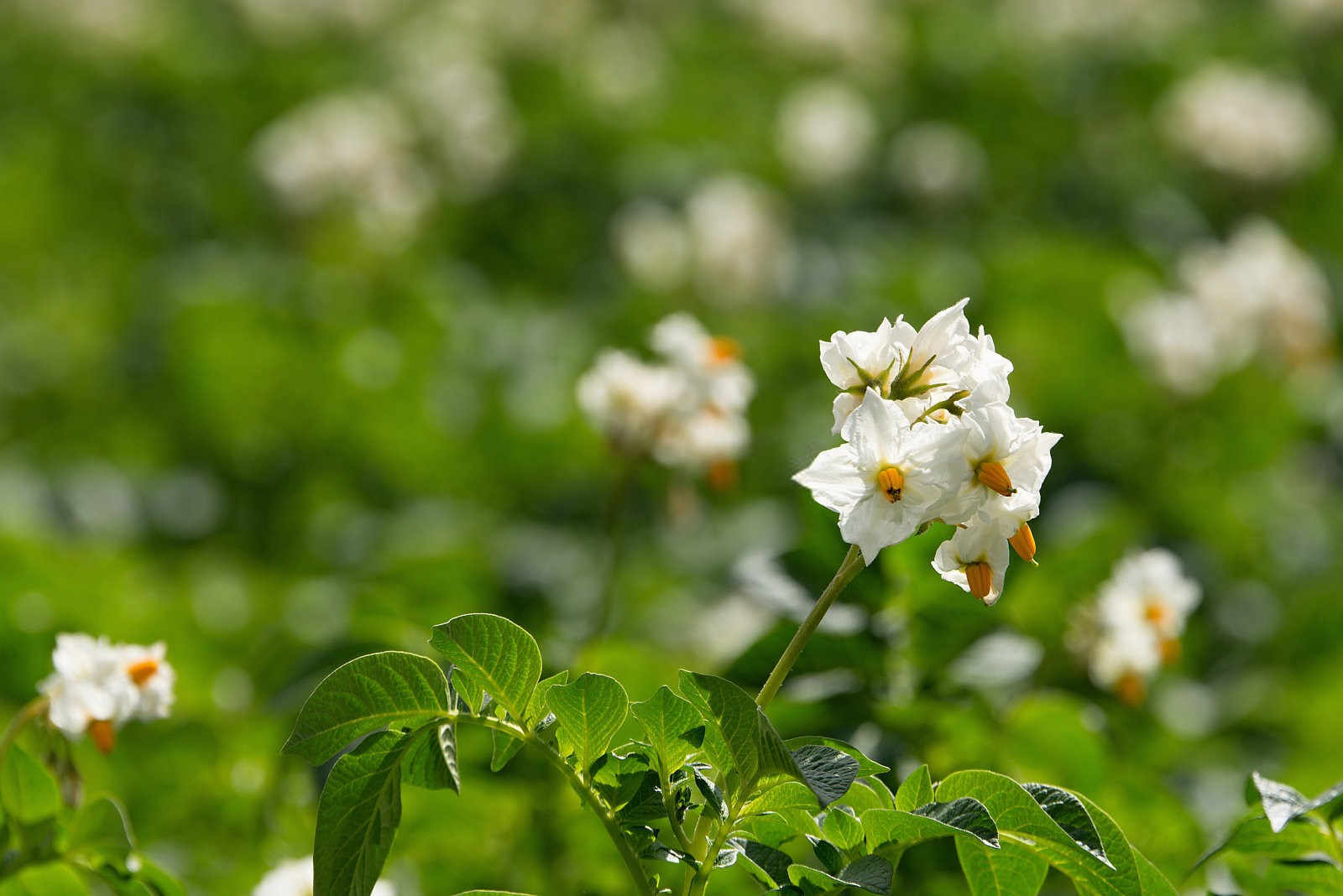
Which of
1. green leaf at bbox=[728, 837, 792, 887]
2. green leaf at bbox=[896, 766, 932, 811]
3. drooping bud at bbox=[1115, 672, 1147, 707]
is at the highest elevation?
green leaf at bbox=[896, 766, 932, 811]

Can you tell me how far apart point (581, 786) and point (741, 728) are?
0.15m

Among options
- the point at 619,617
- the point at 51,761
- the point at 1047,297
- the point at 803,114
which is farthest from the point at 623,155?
the point at 51,761

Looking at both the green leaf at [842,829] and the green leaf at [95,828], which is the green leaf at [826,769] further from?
the green leaf at [95,828]

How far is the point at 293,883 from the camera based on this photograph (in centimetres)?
124

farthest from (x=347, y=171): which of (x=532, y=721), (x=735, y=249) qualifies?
(x=532, y=721)

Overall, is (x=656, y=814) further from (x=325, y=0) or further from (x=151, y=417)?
(x=325, y=0)

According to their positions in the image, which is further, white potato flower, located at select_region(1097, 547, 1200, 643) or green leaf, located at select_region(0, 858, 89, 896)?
white potato flower, located at select_region(1097, 547, 1200, 643)

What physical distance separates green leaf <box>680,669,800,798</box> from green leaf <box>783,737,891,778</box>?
0.03 m

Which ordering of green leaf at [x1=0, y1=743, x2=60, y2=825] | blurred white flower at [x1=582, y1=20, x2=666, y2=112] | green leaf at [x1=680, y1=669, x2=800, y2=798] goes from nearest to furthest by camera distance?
green leaf at [x1=680, y1=669, x2=800, y2=798] → green leaf at [x1=0, y1=743, x2=60, y2=825] → blurred white flower at [x1=582, y1=20, x2=666, y2=112]

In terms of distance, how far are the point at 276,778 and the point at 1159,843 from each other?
3.24ft

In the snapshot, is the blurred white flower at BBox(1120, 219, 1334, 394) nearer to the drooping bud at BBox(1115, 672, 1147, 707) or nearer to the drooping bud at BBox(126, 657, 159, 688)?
the drooping bud at BBox(1115, 672, 1147, 707)

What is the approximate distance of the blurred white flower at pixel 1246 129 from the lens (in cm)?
435

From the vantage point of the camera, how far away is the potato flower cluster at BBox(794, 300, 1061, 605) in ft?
2.93

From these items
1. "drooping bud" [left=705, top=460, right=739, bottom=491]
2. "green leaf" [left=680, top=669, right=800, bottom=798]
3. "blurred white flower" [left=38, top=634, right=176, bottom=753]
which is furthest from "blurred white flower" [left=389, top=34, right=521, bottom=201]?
"green leaf" [left=680, top=669, right=800, bottom=798]
